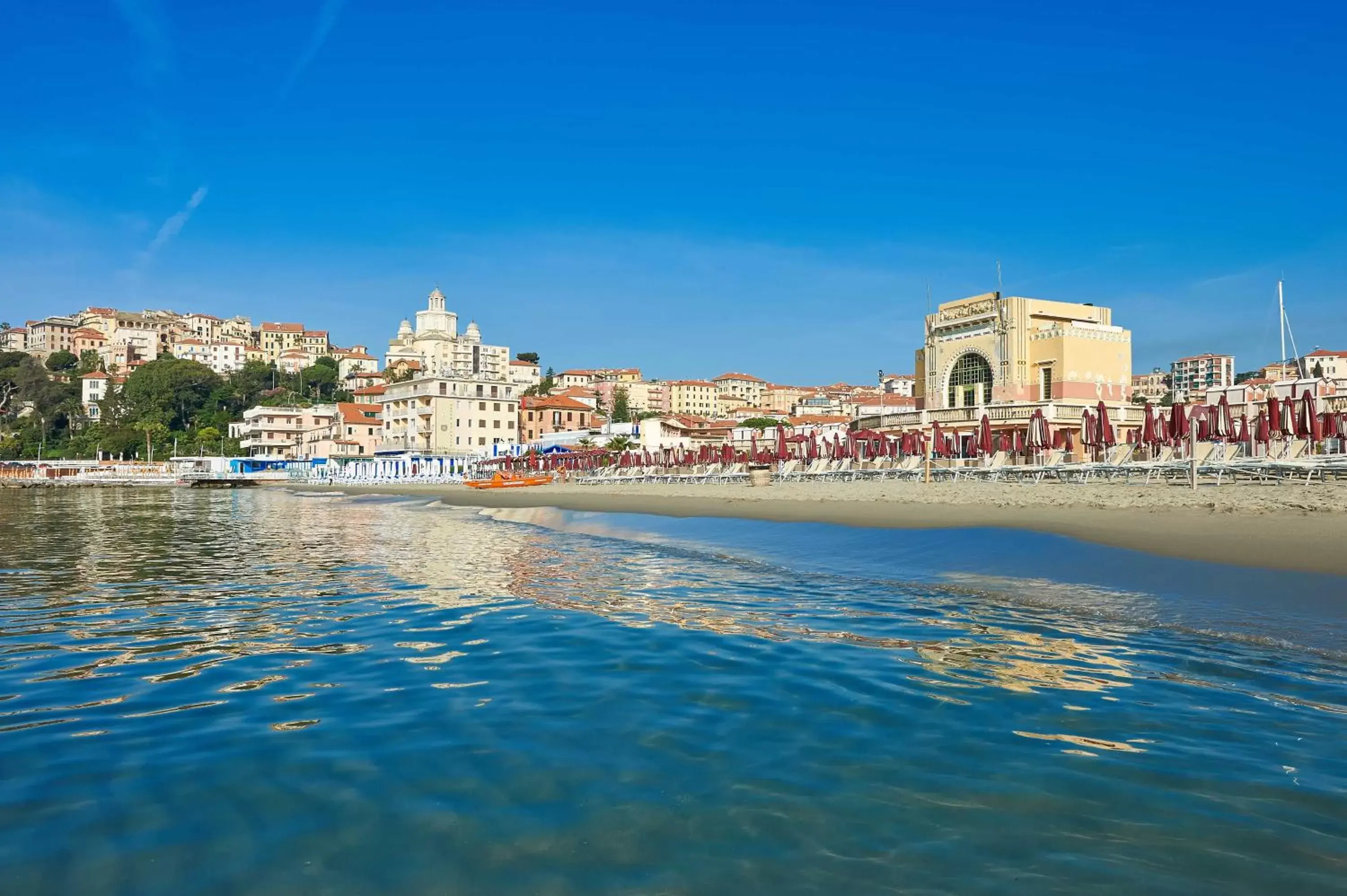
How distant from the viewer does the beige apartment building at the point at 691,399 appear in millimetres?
171250

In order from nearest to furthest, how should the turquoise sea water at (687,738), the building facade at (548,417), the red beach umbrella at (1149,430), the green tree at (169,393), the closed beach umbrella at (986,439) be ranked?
the turquoise sea water at (687,738) → the red beach umbrella at (1149,430) → the closed beach umbrella at (986,439) → the building facade at (548,417) → the green tree at (169,393)

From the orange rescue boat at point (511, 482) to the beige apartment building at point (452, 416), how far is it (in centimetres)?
3706

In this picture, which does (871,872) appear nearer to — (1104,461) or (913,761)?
(913,761)

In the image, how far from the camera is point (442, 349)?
16725cm

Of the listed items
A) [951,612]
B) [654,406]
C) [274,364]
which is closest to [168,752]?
[951,612]

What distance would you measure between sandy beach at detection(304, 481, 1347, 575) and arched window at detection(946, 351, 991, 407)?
26.4 meters

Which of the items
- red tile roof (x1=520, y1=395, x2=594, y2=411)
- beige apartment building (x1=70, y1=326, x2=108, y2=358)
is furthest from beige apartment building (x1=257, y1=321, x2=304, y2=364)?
red tile roof (x1=520, y1=395, x2=594, y2=411)

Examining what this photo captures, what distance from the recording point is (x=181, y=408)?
134m

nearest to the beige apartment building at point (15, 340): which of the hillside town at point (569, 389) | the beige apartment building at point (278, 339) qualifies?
the hillside town at point (569, 389)

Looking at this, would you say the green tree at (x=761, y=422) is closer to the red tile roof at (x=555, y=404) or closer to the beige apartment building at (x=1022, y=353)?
the red tile roof at (x=555, y=404)

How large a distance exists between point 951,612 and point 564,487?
41.7 metres

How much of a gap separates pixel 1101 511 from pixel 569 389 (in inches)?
5516

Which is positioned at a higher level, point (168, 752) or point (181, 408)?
point (181, 408)

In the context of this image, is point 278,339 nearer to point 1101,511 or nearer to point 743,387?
point 743,387
